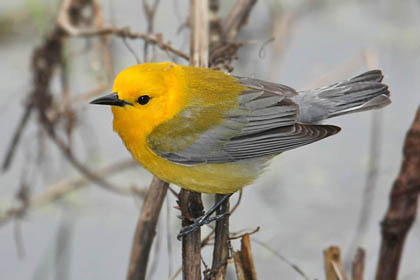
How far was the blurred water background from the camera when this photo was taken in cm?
512

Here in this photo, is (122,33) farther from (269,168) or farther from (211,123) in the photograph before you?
(269,168)

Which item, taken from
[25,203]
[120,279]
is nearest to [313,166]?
[120,279]

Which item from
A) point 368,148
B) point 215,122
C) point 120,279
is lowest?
point 120,279

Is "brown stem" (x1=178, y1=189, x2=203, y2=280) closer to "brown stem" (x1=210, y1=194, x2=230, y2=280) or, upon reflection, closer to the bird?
"brown stem" (x1=210, y1=194, x2=230, y2=280)

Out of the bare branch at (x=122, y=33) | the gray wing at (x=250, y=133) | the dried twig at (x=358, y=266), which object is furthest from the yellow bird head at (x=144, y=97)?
the dried twig at (x=358, y=266)

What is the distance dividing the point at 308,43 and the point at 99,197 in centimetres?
261

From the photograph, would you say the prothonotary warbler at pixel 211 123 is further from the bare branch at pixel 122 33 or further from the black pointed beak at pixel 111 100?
the bare branch at pixel 122 33

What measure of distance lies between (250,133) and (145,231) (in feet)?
2.50

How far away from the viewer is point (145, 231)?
341 cm

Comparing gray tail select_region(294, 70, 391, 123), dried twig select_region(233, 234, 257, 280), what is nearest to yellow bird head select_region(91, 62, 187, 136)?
gray tail select_region(294, 70, 391, 123)

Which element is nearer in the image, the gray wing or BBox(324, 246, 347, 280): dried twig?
BBox(324, 246, 347, 280): dried twig

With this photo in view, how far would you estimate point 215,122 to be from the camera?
3.57 meters

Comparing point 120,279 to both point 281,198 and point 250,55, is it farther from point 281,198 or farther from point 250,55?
point 250,55

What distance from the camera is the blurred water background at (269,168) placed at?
5.12 metres
